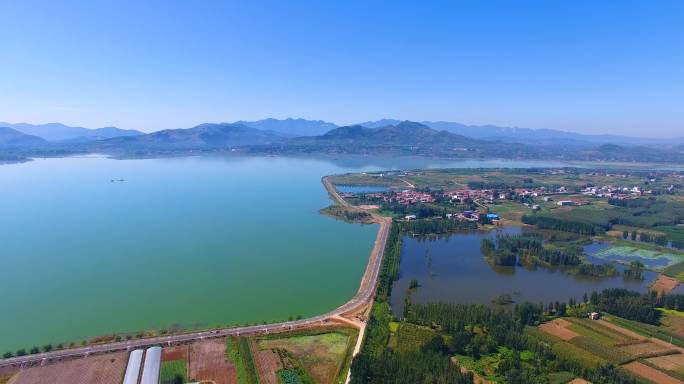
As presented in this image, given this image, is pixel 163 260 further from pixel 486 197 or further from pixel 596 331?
pixel 486 197

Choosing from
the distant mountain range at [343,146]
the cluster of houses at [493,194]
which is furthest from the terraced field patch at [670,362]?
the distant mountain range at [343,146]

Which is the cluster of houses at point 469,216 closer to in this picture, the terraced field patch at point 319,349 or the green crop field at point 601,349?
the green crop field at point 601,349

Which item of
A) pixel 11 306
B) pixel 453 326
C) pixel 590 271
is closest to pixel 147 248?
pixel 11 306

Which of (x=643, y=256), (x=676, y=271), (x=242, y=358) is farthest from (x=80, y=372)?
(x=643, y=256)

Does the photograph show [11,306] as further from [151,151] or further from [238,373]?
[151,151]

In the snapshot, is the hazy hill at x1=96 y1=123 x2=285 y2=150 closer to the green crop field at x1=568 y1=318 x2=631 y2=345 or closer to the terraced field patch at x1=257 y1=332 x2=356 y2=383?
the terraced field patch at x1=257 y1=332 x2=356 y2=383
